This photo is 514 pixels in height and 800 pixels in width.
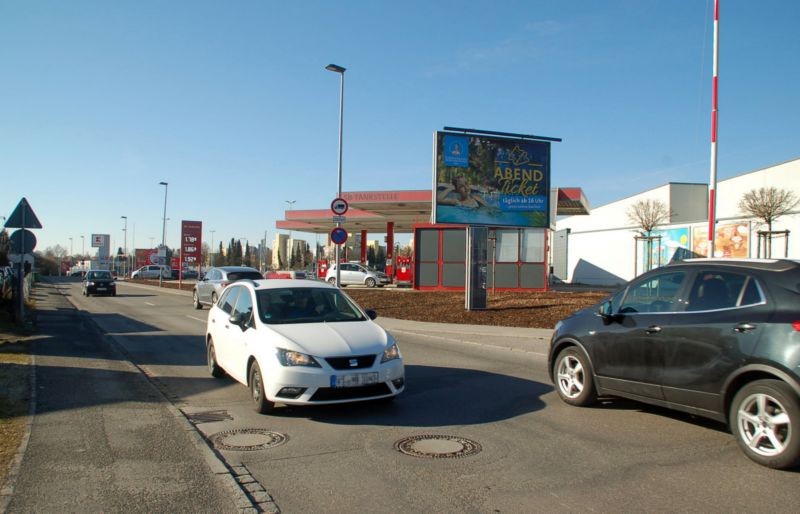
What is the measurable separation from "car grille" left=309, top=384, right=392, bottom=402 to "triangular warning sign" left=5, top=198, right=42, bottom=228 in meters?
11.9

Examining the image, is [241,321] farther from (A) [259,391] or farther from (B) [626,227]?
(B) [626,227]

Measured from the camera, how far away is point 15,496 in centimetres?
448

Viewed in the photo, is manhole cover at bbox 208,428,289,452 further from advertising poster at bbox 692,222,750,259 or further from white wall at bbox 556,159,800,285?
advertising poster at bbox 692,222,750,259

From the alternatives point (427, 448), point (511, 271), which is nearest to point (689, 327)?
point (427, 448)

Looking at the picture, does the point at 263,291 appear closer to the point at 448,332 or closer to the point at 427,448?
the point at 427,448

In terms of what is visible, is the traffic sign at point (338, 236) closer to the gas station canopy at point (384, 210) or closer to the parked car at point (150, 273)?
the gas station canopy at point (384, 210)

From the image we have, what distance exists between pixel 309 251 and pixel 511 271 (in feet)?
302

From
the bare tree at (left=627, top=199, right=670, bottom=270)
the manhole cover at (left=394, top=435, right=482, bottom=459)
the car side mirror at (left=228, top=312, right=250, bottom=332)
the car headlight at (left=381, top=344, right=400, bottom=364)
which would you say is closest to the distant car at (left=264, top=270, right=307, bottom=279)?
the bare tree at (left=627, top=199, right=670, bottom=270)

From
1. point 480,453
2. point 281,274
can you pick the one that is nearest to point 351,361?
point 480,453

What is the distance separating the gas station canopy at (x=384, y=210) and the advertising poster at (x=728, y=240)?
293 inches

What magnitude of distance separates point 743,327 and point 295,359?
4.38 metres

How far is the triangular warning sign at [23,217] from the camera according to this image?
15188 millimetres

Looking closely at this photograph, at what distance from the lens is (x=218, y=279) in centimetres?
2330

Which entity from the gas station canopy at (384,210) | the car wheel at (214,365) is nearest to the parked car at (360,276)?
the gas station canopy at (384,210)
